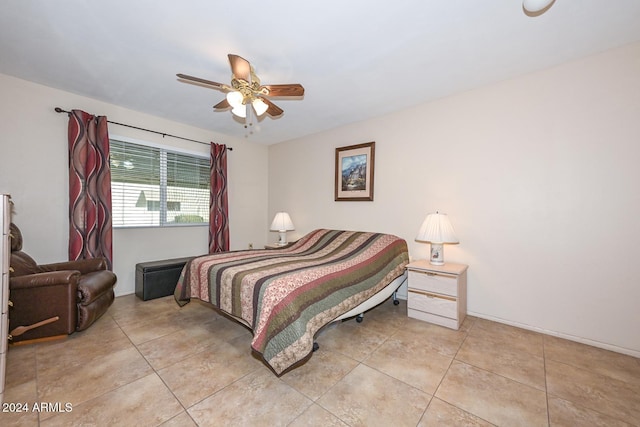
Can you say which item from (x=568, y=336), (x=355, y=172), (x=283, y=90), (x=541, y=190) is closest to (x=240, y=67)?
(x=283, y=90)

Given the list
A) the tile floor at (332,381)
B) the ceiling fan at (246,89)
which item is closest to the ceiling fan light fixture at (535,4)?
the ceiling fan at (246,89)

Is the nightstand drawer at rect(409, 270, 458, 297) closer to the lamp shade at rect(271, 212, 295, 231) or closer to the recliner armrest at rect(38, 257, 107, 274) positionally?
the lamp shade at rect(271, 212, 295, 231)

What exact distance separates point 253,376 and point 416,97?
3283 millimetres

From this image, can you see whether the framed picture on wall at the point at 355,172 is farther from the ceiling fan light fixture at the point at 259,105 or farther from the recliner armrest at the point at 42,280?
the recliner armrest at the point at 42,280

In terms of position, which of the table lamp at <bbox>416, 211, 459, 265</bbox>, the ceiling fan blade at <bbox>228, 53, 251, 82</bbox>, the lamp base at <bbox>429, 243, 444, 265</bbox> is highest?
the ceiling fan blade at <bbox>228, 53, 251, 82</bbox>

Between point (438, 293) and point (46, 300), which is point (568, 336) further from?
point (46, 300)

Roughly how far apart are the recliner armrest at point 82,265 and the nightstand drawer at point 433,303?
362 centimetres

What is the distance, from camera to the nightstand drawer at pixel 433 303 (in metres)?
2.56

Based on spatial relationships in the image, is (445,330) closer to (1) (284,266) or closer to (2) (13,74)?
(1) (284,266)

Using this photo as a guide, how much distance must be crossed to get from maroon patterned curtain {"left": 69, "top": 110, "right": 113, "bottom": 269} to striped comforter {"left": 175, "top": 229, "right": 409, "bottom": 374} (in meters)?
1.40

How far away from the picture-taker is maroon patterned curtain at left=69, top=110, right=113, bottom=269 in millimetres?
2934

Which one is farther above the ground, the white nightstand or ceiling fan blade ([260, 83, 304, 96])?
ceiling fan blade ([260, 83, 304, 96])

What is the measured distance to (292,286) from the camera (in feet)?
6.12

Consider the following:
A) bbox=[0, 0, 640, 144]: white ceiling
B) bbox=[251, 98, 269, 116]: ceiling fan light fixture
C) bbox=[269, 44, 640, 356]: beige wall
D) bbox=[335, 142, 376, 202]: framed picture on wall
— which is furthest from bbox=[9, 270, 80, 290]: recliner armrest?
bbox=[269, 44, 640, 356]: beige wall
